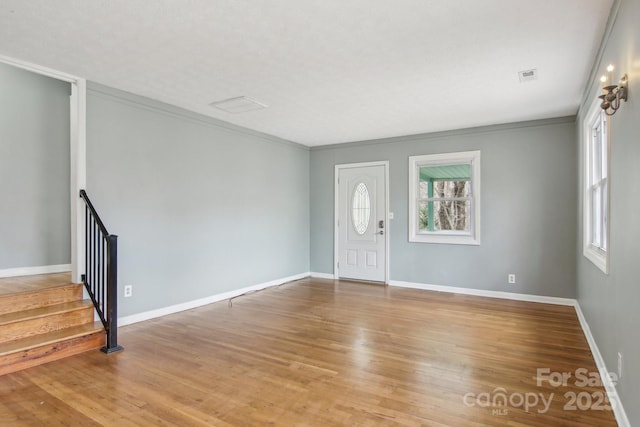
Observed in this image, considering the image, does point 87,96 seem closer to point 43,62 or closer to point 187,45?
point 43,62

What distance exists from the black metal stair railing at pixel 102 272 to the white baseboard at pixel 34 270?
1.26 metres

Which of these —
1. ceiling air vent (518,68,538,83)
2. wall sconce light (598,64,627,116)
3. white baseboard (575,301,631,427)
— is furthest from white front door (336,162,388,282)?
wall sconce light (598,64,627,116)

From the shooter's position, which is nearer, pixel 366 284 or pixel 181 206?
pixel 181 206

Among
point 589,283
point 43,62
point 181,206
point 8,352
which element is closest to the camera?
point 8,352

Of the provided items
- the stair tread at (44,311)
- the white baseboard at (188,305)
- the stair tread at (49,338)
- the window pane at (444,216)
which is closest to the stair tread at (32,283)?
the stair tread at (44,311)

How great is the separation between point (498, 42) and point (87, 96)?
377cm

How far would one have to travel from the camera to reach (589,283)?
11.7ft

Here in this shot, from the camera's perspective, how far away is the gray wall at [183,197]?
3879 mm

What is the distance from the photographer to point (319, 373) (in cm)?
280

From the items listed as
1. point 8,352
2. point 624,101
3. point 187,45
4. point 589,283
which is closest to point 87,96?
point 187,45

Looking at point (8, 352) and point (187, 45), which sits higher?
point (187, 45)

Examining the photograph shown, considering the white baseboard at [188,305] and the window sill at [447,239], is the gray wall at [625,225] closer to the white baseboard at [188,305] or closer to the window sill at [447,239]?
the window sill at [447,239]

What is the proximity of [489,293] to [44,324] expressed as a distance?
17.5ft

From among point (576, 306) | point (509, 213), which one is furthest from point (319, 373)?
point (509, 213)
